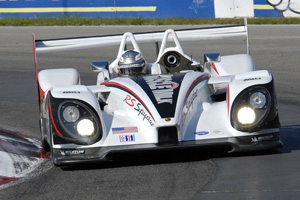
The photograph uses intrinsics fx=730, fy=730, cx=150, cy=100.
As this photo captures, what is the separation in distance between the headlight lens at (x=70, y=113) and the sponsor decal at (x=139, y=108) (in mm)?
631

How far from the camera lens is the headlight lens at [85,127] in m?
7.56

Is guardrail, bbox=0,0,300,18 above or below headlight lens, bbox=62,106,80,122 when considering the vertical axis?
above

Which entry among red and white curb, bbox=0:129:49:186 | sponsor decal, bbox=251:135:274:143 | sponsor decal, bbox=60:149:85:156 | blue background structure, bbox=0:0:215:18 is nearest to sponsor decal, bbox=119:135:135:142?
sponsor decal, bbox=60:149:85:156

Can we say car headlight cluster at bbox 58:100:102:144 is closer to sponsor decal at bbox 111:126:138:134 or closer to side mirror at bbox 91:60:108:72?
sponsor decal at bbox 111:126:138:134

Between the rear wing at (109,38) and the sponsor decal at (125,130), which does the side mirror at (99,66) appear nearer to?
the rear wing at (109,38)

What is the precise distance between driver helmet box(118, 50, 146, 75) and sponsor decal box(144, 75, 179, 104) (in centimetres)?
44

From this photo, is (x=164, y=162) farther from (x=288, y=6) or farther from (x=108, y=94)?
(x=288, y=6)

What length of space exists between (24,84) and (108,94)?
6514mm

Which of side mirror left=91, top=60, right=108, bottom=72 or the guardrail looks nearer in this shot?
side mirror left=91, top=60, right=108, bottom=72

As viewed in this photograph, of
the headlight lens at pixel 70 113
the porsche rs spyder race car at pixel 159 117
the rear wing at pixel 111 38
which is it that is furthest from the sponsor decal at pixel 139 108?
the rear wing at pixel 111 38


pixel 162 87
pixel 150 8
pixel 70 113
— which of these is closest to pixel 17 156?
pixel 70 113

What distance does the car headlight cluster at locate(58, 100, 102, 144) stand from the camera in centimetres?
754

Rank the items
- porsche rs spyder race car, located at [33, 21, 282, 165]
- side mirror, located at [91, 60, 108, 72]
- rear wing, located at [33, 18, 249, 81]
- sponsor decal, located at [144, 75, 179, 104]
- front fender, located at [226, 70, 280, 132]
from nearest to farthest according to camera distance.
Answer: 1. porsche rs spyder race car, located at [33, 21, 282, 165]
2. front fender, located at [226, 70, 280, 132]
3. sponsor decal, located at [144, 75, 179, 104]
4. side mirror, located at [91, 60, 108, 72]
5. rear wing, located at [33, 18, 249, 81]

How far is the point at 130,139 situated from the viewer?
751 centimetres
